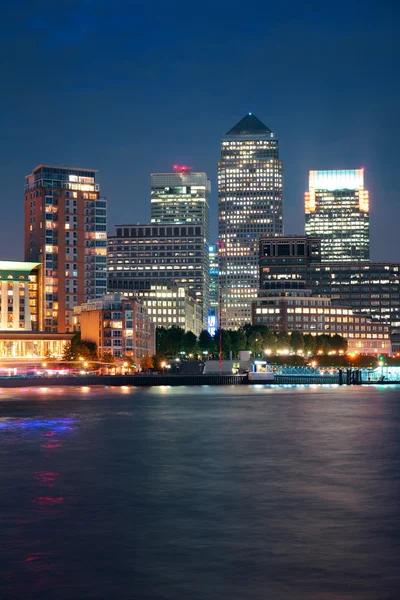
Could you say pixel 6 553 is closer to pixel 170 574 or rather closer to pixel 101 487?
pixel 170 574

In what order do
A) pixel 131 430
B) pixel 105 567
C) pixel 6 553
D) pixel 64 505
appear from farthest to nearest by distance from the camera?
pixel 131 430 → pixel 64 505 → pixel 6 553 → pixel 105 567

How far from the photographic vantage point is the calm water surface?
84.3 ft

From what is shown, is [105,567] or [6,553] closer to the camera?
[105,567]

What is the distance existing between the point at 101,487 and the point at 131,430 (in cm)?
3753

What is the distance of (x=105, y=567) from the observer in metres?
27.4

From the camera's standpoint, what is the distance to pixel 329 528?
3341cm

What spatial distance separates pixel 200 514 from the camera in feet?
122

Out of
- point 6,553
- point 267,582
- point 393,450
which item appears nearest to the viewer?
point 267,582

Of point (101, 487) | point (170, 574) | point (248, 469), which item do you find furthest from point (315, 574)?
point (248, 469)

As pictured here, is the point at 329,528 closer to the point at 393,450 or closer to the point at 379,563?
the point at 379,563

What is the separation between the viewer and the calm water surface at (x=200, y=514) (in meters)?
25.7

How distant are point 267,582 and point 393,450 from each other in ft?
134

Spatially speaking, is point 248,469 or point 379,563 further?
point 248,469

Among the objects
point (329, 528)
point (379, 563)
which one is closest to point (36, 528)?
point (329, 528)
